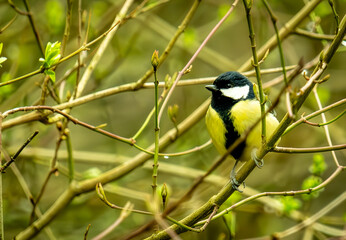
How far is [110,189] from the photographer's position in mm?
3086

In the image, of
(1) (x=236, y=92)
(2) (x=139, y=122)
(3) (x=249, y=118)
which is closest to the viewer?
(3) (x=249, y=118)

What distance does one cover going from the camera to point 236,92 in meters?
2.41

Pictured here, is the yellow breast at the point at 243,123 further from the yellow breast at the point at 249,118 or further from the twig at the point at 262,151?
the twig at the point at 262,151

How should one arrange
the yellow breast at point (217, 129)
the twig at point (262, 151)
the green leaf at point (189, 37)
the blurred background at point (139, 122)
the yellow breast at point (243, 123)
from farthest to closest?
the green leaf at point (189, 37), the blurred background at point (139, 122), the yellow breast at point (217, 129), the yellow breast at point (243, 123), the twig at point (262, 151)

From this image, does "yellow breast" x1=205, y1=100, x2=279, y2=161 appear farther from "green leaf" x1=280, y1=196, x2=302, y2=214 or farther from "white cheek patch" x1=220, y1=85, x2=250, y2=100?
"green leaf" x1=280, y1=196, x2=302, y2=214

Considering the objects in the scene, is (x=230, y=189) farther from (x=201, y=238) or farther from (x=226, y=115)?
(x=201, y=238)

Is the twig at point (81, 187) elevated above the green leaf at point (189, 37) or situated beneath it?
situated beneath

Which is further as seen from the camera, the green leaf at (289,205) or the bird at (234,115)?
the green leaf at (289,205)

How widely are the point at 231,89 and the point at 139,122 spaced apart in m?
2.06

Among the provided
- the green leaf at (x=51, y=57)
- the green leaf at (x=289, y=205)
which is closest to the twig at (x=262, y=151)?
the green leaf at (x=51, y=57)

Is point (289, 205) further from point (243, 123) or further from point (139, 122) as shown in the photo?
point (139, 122)

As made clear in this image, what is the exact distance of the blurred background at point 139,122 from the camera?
3.19 m

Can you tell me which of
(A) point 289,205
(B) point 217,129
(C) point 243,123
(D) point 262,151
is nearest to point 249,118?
(C) point 243,123

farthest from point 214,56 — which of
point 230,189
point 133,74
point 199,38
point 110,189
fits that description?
point 230,189
